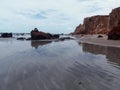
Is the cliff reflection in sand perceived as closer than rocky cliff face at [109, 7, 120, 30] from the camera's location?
Yes

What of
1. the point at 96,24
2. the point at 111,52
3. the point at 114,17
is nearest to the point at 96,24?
the point at 96,24

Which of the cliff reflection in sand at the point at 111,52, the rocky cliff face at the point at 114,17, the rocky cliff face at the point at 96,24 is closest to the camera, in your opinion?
the cliff reflection in sand at the point at 111,52

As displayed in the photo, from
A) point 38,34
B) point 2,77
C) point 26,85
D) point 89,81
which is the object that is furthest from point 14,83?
point 38,34

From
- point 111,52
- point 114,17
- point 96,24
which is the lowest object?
point 111,52

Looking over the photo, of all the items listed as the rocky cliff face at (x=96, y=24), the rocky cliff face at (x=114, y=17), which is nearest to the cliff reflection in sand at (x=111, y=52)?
the rocky cliff face at (x=114, y=17)

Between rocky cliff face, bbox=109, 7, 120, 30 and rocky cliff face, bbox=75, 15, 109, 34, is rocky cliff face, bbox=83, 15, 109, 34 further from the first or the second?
rocky cliff face, bbox=109, 7, 120, 30

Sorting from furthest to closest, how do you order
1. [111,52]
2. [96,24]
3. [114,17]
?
[96,24] < [114,17] < [111,52]

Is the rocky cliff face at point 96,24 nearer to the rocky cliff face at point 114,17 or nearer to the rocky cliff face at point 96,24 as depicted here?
→ the rocky cliff face at point 96,24

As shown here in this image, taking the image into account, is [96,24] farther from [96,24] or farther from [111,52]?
[111,52]

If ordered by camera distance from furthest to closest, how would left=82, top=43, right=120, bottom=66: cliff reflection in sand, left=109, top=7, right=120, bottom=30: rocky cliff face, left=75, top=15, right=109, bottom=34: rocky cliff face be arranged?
left=75, top=15, right=109, bottom=34: rocky cliff face < left=109, top=7, right=120, bottom=30: rocky cliff face < left=82, top=43, right=120, bottom=66: cliff reflection in sand

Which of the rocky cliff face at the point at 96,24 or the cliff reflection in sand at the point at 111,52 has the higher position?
the rocky cliff face at the point at 96,24

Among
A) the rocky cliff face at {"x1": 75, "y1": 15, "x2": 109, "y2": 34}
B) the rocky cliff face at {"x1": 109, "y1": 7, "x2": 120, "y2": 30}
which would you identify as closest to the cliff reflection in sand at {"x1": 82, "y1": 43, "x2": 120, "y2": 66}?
the rocky cliff face at {"x1": 109, "y1": 7, "x2": 120, "y2": 30}

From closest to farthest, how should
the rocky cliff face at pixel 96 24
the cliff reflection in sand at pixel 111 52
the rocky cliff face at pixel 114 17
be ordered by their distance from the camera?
the cliff reflection in sand at pixel 111 52
the rocky cliff face at pixel 114 17
the rocky cliff face at pixel 96 24

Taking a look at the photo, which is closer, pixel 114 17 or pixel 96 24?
pixel 114 17
